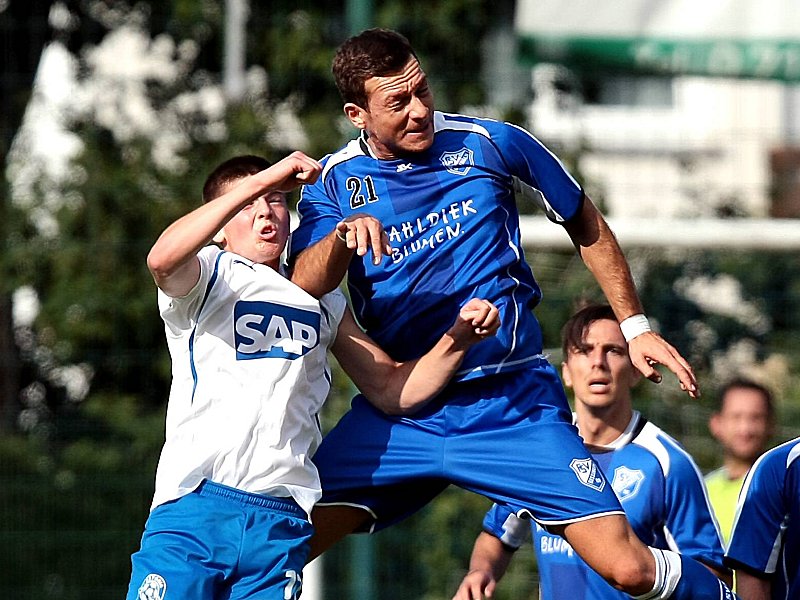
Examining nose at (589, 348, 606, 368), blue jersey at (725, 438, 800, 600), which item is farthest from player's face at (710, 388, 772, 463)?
blue jersey at (725, 438, 800, 600)

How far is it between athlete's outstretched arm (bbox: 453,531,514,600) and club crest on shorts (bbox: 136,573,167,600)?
48.2 inches

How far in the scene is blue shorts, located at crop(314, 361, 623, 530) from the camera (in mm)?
4375

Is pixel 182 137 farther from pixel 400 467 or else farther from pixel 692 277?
pixel 400 467

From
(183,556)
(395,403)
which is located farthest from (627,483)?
(183,556)

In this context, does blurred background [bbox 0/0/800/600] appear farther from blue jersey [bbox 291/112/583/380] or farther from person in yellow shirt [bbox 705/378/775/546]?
blue jersey [bbox 291/112/583/380]

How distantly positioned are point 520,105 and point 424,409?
4523 mm

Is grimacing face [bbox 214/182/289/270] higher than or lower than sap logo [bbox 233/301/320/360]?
higher

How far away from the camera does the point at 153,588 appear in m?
4.04

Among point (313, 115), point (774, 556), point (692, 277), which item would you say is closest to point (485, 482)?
point (774, 556)

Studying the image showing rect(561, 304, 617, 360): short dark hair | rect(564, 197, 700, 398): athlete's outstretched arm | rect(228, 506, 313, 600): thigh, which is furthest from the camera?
rect(561, 304, 617, 360): short dark hair

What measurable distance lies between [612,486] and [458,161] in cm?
119

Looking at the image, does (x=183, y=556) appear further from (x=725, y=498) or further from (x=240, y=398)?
(x=725, y=498)

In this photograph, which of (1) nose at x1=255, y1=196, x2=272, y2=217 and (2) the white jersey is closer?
(2) the white jersey

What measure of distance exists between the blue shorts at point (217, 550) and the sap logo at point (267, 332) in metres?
0.40
